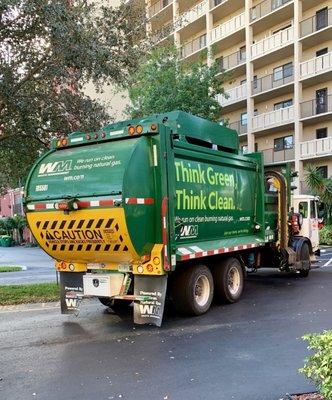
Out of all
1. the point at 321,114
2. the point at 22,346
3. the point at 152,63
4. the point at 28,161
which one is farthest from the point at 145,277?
the point at 321,114

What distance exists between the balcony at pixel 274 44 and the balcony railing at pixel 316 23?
78cm

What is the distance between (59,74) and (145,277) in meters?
5.87

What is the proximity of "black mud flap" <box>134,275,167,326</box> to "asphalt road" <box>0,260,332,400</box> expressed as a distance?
200 millimetres

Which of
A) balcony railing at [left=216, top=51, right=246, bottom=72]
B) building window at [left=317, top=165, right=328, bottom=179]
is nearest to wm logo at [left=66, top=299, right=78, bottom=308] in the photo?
building window at [left=317, top=165, right=328, bottom=179]

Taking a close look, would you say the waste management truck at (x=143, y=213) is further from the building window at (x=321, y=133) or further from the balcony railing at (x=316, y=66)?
the building window at (x=321, y=133)

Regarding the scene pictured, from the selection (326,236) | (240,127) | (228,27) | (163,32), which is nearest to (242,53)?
(228,27)

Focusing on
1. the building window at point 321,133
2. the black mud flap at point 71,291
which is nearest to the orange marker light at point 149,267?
the black mud flap at point 71,291

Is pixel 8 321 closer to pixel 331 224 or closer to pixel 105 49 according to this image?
pixel 105 49

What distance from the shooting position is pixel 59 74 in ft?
36.0

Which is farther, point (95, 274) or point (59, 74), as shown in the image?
point (59, 74)

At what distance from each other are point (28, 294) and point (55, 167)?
439 cm

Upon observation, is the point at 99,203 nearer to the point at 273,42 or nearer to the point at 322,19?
the point at 322,19

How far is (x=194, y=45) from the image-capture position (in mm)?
38688

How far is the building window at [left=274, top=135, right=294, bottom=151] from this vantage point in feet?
106
